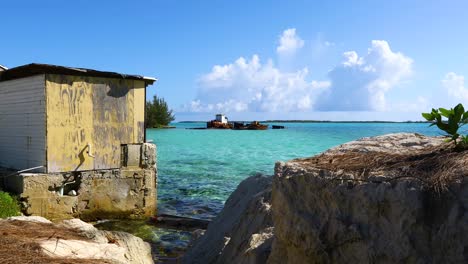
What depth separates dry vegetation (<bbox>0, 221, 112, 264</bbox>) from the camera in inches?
216

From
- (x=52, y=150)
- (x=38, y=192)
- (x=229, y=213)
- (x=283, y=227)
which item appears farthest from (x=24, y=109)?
(x=283, y=227)

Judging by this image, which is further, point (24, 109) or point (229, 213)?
point (24, 109)

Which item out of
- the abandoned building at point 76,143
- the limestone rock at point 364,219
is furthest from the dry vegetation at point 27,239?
the abandoned building at point 76,143

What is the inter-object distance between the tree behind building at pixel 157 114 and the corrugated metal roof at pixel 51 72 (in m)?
71.1

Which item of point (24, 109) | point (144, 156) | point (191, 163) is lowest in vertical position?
point (191, 163)

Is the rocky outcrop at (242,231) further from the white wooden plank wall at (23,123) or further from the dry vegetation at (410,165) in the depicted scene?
the white wooden plank wall at (23,123)

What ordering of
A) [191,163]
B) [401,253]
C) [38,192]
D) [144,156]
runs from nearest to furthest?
[401,253]
[38,192]
[144,156]
[191,163]

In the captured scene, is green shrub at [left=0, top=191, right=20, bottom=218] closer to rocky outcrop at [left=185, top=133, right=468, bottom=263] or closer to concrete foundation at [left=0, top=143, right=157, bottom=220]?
concrete foundation at [left=0, top=143, right=157, bottom=220]

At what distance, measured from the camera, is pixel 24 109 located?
14.0 meters

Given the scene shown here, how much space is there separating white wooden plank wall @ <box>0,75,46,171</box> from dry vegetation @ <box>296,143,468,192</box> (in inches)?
421

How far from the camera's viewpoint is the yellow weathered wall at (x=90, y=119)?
43.0 ft

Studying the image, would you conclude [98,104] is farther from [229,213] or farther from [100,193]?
[229,213]

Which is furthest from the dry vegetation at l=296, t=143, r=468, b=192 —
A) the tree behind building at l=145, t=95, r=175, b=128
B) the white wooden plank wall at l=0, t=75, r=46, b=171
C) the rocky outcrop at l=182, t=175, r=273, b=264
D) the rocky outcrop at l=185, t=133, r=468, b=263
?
the tree behind building at l=145, t=95, r=175, b=128

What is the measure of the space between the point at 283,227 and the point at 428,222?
4.78ft
